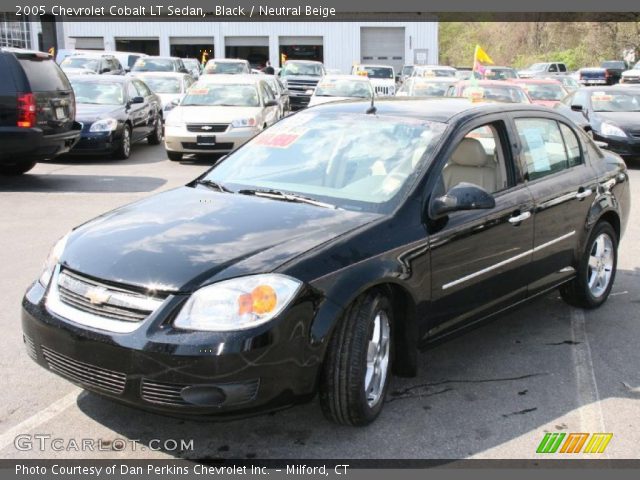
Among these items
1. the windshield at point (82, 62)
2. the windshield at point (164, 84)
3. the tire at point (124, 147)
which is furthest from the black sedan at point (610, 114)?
the windshield at point (82, 62)

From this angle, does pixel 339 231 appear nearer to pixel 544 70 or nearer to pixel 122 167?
pixel 122 167

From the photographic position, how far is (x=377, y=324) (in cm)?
396

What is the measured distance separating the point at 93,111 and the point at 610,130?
938cm

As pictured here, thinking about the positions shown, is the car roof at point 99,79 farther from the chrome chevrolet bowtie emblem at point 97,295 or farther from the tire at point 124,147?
the chrome chevrolet bowtie emblem at point 97,295

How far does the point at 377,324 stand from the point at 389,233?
18.3 inches

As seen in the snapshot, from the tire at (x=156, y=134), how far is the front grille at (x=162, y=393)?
1423 centimetres

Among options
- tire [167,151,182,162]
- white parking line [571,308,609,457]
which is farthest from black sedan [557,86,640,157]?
white parking line [571,308,609,457]

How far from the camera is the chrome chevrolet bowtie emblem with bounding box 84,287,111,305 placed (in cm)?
354

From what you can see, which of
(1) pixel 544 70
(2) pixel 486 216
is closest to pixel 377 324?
(2) pixel 486 216

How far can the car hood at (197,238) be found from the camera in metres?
3.54

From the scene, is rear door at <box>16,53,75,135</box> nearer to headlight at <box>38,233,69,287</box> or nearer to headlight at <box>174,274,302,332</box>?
headlight at <box>38,233,69,287</box>

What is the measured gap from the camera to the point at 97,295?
357cm

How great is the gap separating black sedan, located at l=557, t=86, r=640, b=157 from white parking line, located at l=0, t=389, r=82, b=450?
1239 cm

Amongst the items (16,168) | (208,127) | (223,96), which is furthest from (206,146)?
(16,168)
